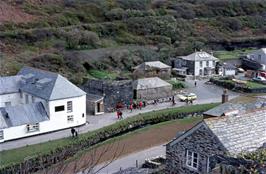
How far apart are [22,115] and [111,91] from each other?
30.2 feet

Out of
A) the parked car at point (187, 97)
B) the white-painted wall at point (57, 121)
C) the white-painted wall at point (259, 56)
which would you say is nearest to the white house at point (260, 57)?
the white-painted wall at point (259, 56)

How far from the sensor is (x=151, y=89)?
41.0 m

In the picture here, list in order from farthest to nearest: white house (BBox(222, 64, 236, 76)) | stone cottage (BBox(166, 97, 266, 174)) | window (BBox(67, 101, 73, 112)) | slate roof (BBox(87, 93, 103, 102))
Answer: white house (BBox(222, 64, 236, 76)) → slate roof (BBox(87, 93, 103, 102)) → window (BBox(67, 101, 73, 112)) → stone cottage (BBox(166, 97, 266, 174))

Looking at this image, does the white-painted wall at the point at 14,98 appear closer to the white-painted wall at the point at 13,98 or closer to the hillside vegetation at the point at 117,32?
the white-painted wall at the point at 13,98

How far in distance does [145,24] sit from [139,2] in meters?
16.1

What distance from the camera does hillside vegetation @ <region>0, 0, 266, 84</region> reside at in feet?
174

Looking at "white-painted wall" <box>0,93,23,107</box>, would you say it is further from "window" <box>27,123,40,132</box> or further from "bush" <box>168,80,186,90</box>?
"bush" <box>168,80,186,90</box>

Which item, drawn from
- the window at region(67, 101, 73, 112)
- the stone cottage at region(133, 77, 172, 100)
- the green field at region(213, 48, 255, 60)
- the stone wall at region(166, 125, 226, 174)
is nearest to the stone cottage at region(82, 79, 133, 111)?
the stone cottage at region(133, 77, 172, 100)

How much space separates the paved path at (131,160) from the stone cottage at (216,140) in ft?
21.2

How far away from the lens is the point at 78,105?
1289 inches

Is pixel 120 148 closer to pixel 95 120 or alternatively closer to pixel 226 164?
pixel 95 120

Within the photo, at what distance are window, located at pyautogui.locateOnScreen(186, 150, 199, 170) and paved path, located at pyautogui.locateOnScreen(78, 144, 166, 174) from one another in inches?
272

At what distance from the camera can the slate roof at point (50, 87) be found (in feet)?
104

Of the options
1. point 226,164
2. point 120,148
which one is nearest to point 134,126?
point 120,148
